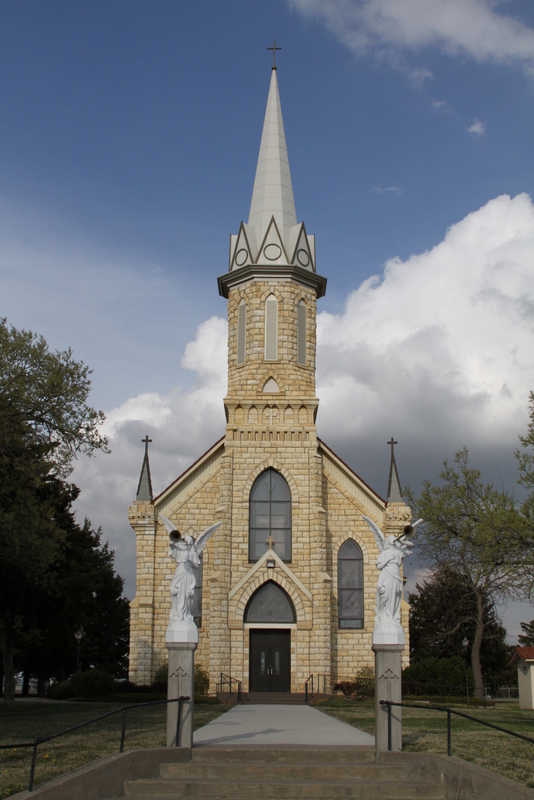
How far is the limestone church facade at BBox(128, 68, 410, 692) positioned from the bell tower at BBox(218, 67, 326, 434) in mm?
52

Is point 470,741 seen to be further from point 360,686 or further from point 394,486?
point 394,486

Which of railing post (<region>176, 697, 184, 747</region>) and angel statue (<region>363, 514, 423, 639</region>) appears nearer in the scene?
railing post (<region>176, 697, 184, 747</region>)

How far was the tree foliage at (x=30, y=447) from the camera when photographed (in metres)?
22.5

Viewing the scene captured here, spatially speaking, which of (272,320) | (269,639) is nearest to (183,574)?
(269,639)

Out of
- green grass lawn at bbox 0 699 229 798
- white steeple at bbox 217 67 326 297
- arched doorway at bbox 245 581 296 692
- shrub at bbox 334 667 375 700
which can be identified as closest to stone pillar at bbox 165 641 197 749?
green grass lawn at bbox 0 699 229 798

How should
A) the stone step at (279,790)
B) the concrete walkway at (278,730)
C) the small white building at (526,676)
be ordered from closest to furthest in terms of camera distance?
the stone step at (279,790) < the concrete walkway at (278,730) < the small white building at (526,676)

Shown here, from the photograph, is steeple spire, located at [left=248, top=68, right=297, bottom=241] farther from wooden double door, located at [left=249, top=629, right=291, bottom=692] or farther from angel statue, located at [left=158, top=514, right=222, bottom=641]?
angel statue, located at [left=158, top=514, right=222, bottom=641]

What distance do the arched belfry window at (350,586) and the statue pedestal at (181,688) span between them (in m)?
19.0

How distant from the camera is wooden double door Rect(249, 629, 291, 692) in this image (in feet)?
101

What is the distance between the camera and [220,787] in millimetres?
12031

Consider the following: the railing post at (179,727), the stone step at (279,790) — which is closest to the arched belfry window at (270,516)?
the railing post at (179,727)

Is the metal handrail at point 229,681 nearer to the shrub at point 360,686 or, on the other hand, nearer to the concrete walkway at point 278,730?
the shrub at point 360,686

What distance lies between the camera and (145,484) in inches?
1346

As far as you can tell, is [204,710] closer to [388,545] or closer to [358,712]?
[358,712]
